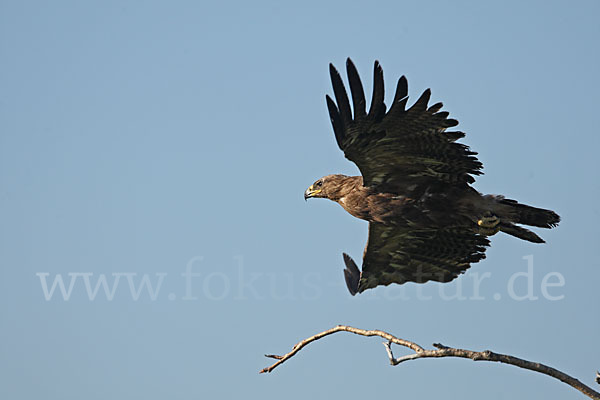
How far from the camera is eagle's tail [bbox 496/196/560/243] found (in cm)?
888

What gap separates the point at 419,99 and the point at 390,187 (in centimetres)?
143

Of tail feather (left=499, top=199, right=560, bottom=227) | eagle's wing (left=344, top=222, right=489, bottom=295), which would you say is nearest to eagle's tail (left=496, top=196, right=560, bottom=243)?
tail feather (left=499, top=199, right=560, bottom=227)

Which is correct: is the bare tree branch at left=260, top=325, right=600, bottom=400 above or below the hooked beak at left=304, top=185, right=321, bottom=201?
below

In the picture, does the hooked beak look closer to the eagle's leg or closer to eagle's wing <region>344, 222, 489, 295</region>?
eagle's wing <region>344, 222, 489, 295</region>

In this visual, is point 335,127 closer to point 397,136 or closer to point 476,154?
point 397,136

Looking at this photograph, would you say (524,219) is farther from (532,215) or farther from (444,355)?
(444,355)

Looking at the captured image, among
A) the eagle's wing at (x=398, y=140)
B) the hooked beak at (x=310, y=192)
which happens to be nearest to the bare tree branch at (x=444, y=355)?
the eagle's wing at (x=398, y=140)

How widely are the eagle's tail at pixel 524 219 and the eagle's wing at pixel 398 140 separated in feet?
1.97

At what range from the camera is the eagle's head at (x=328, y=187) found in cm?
1000

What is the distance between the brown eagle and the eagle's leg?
12mm

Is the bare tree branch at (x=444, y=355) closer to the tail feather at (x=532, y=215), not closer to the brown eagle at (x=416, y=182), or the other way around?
the brown eagle at (x=416, y=182)

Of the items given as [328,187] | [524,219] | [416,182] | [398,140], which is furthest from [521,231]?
[328,187]

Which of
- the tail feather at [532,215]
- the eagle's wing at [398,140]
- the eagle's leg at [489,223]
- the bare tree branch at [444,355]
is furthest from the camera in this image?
the eagle's leg at [489,223]

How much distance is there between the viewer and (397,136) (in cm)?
885
